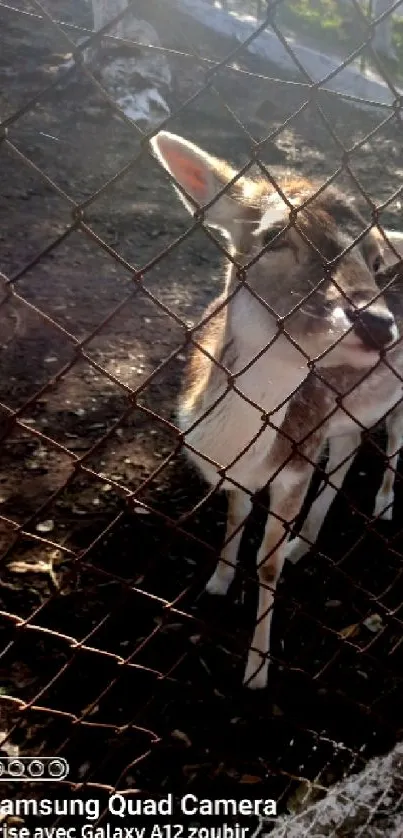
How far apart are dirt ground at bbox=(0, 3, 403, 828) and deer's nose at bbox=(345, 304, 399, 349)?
0.42 m

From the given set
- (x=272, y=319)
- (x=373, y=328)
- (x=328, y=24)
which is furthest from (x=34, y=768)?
(x=328, y=24)

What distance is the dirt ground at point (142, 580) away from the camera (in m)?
2.21

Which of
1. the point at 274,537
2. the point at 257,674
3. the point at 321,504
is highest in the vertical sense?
the point at 274,537

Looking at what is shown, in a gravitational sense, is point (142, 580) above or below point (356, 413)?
below

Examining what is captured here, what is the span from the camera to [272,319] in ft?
6.97

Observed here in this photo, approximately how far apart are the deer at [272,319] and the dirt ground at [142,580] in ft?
0.59

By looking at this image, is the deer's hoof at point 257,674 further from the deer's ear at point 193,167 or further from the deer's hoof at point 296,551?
the deer's ear at point 193,167

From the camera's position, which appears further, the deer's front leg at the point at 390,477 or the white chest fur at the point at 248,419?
the deer's front leg at the point at 390,477

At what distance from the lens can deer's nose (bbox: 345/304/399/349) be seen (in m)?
1.93

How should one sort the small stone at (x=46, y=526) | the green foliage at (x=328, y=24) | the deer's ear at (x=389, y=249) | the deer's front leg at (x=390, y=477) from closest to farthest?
the deer's ear at (x=389, y=249), the small stone at (x=46, y=526), the deer's front leg at (x=390, y=477), the green foliage at (x=328, y=24)

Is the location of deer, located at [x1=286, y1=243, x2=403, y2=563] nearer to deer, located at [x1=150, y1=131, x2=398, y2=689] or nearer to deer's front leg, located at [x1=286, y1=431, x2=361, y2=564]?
deer's front leg, located at [x1=286, y1=431, x2=361, y2=564]

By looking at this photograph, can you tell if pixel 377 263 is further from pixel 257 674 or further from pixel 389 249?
pixel 257 674

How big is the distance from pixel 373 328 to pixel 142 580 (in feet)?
5.07

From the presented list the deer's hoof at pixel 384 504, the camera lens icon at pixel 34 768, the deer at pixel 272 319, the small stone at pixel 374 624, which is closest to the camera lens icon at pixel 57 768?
the camera lens icon at pixel 34 768
